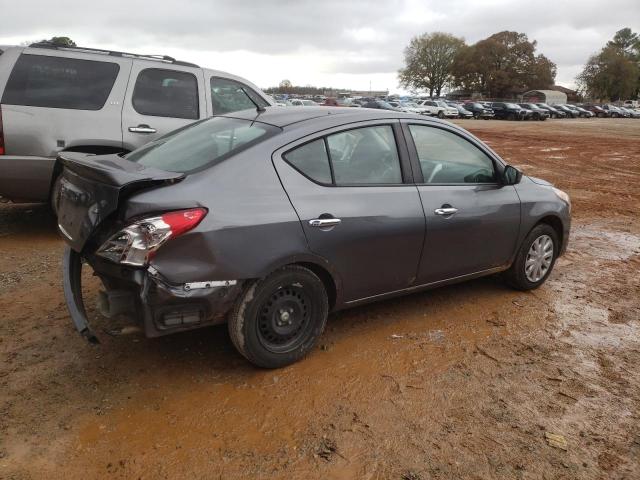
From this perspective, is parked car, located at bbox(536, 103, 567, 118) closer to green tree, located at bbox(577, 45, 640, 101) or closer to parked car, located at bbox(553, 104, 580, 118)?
parked car, located at bbox(553, 104, 580, 118)

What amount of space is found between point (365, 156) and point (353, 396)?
5.35 ft

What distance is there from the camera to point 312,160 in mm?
3400

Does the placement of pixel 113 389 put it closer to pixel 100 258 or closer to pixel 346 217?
pixel 100 258

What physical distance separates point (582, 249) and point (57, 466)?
6.01m

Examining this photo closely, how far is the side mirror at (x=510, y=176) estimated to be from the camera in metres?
4.34

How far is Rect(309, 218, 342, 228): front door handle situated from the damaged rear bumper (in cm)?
59

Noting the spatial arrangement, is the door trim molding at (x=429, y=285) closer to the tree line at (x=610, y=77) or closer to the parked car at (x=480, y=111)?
the parked car at (x=480, y=111)

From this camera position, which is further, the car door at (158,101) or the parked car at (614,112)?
the parked car at (614,112)

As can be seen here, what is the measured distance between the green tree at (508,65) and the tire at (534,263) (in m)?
92.4

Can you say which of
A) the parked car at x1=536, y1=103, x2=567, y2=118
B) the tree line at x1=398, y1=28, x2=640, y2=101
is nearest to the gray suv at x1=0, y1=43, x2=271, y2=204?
the parked car at x1=536, y1=103, x2=567, y2=118

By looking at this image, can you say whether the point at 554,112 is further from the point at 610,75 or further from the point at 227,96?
the point at 227,96

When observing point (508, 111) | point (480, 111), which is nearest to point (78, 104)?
point (508, 111)

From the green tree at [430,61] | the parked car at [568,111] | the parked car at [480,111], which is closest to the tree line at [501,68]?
the green tree at [430,61]

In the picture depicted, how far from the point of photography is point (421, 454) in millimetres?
2645
